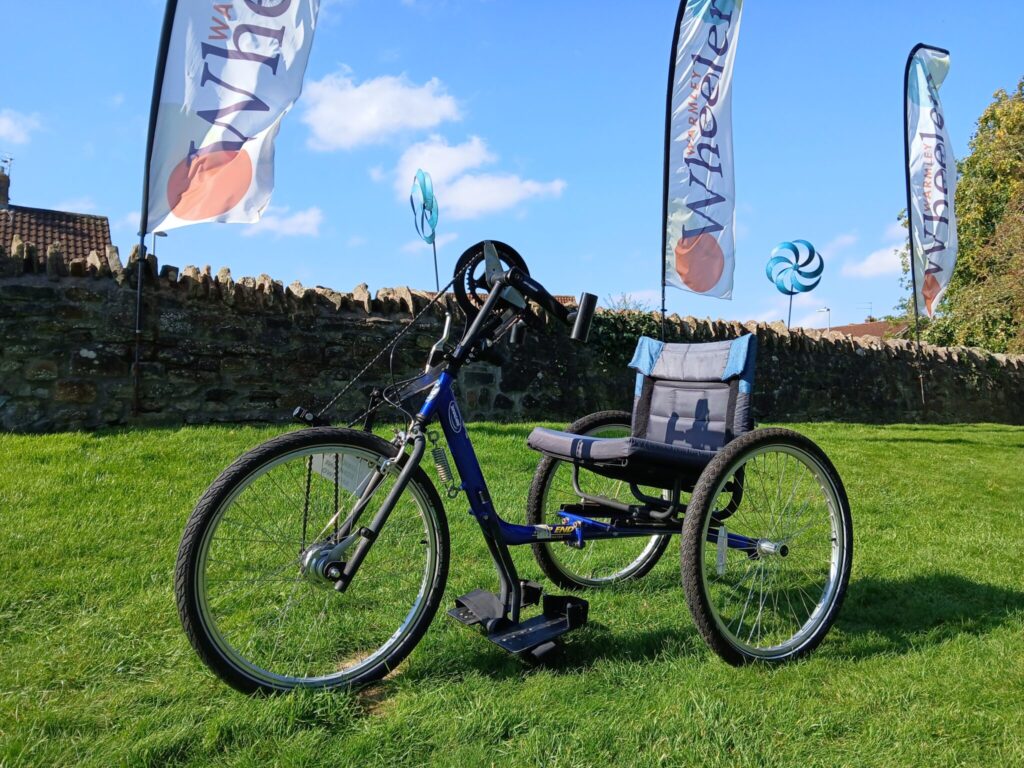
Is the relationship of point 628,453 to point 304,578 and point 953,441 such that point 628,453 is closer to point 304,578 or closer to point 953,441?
point 304,578

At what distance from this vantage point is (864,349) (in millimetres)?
11984

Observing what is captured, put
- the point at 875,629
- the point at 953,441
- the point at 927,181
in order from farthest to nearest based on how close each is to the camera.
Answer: the point at 927,181 < the point at 953,441 < the point at 875,629

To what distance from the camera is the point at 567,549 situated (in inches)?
129

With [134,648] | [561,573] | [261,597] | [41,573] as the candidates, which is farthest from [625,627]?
[41,573]

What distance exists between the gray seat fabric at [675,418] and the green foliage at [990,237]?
19905 mm

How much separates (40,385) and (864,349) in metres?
11.6

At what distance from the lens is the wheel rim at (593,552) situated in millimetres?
3131

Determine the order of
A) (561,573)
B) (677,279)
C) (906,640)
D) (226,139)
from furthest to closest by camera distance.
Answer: (677,279), (226,139), (561,573), (906,640)

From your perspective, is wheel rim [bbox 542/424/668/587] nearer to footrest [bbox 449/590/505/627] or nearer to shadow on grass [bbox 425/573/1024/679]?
shadow on grass [bbox 425/573/1024/679]

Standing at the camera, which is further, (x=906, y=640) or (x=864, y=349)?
(x=864, y=349)

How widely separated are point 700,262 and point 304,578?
7230mm

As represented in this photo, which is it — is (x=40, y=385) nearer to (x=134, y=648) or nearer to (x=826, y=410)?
(x=134, y=648)

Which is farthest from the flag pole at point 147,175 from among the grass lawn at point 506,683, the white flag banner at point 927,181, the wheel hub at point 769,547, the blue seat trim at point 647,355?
the white flag banner at point 927,181

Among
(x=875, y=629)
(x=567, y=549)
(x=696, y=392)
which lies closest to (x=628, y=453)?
(x=696, y=392)
